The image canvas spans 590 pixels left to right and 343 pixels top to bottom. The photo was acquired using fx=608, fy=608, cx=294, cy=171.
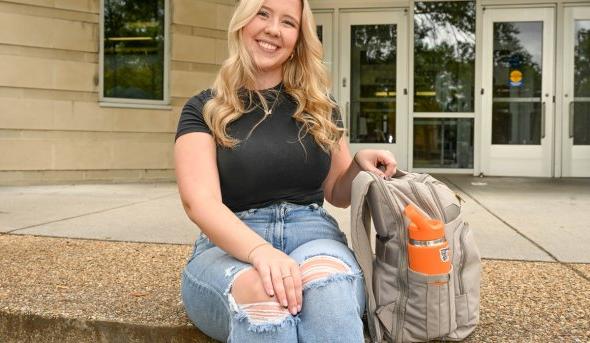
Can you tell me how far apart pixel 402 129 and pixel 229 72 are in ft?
26.2

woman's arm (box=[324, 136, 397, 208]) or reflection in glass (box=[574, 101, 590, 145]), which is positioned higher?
reflection in glass (box=[574, 101, 590, 145])

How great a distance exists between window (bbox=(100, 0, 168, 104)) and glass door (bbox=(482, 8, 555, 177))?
4892 millimetres

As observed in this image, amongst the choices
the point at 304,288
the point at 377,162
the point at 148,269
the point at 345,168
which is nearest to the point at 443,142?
the point at 148,269

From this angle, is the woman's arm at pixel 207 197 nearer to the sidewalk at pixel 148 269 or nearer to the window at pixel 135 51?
the sidewalk at pixel 148 269

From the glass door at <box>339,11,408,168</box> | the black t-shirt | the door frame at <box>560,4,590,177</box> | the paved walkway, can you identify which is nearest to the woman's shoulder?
the black t-shirt

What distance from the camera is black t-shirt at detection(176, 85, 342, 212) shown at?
204cm

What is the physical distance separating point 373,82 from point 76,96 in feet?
15.3

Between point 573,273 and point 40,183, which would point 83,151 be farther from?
point 573,273

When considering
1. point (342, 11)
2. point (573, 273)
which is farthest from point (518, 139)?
point (573, 273)

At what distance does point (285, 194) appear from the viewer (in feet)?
6.97

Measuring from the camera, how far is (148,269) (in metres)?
3.16

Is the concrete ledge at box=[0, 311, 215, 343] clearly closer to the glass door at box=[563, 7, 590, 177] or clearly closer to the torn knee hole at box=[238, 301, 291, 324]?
the torn knee hole at box=[238, 301, 291, 324]

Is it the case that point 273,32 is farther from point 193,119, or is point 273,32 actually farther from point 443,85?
point 443,85

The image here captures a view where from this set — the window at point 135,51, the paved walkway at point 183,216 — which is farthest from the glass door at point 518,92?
the window at point 135,51
